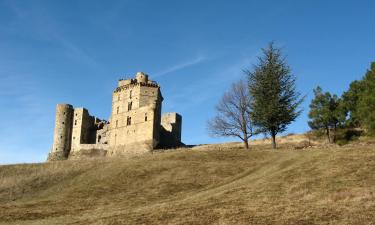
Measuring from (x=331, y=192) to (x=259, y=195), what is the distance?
161 inches

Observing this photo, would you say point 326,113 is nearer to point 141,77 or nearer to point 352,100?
point 352,100

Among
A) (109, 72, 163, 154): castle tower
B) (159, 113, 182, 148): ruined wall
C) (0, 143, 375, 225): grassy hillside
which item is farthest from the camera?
(159, 113, 182, 148): ruined wall

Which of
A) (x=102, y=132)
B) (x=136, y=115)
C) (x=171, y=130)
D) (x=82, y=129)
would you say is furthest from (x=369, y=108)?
(x=82, y=129)

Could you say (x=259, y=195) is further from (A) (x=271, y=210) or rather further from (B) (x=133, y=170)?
(B) (x=133, y=170)

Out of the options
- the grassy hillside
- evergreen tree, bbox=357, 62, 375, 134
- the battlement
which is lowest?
the grassy hillside

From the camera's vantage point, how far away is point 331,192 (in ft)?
88.2

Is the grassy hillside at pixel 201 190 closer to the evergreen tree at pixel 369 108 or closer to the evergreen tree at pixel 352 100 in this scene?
the evergreen tree at pixel 369 108

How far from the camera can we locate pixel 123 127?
88125 mm

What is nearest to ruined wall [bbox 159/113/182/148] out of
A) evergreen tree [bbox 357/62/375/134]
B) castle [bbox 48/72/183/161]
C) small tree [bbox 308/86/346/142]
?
castle [bbox 48/72/183/161]

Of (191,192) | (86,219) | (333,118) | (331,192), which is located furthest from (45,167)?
(333,118)

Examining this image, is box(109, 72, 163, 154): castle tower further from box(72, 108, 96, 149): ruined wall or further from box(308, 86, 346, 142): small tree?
box(308, 86, 346, 142): small tree

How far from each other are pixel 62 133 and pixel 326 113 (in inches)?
1947

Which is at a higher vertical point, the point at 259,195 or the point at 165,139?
the point at 165,139

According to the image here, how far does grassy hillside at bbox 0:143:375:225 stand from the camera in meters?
24.3
